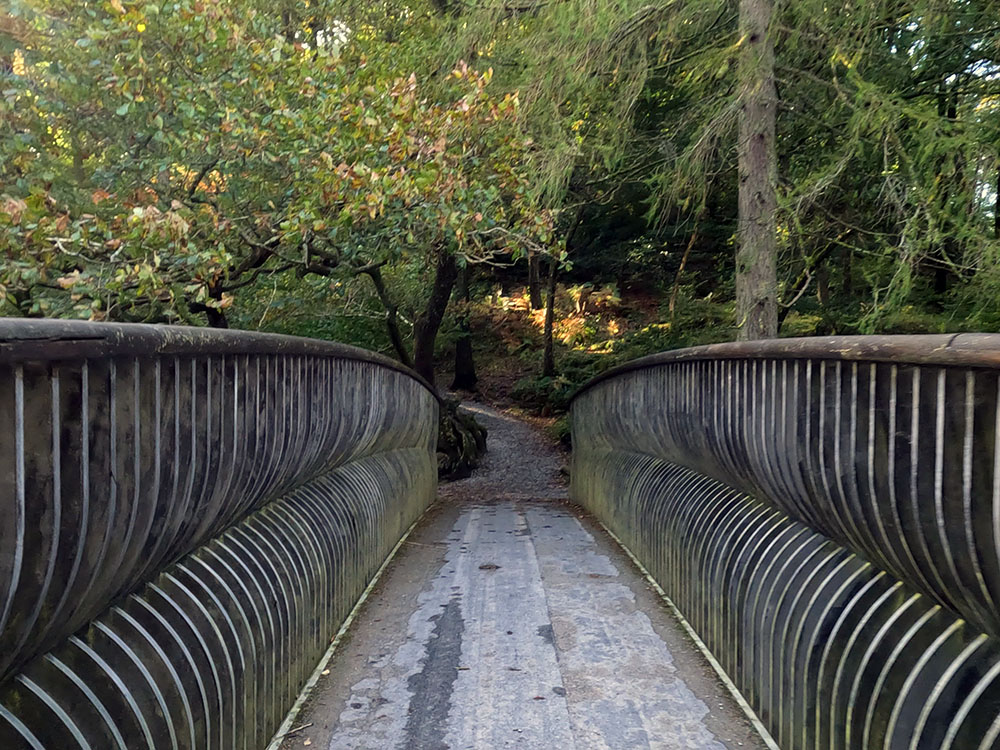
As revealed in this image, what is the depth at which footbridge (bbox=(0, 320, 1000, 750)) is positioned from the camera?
149 centimetres

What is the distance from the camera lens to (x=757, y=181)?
22.3 ft

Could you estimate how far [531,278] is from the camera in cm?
2195

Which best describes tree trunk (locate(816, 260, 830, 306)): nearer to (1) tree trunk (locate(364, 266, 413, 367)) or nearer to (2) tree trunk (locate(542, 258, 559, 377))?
(1) tree trunk (locate(364, 266, 413, 367))

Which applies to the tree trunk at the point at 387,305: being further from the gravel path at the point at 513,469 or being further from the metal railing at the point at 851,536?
the metal railing at the point at 851,536

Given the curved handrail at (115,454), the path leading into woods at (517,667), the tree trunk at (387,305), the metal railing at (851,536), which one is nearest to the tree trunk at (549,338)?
the tree trunk at (387,305)

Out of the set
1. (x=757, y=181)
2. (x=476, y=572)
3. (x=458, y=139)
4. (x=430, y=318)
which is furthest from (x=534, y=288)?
(x=476, y=572)

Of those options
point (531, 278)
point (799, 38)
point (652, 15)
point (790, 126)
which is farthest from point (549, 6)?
point (531, 278)

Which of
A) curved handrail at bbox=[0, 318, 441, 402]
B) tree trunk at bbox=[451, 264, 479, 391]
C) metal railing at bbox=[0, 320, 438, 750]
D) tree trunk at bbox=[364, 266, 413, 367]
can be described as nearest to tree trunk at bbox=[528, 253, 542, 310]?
tree trunk at bbox=[451, 264, 479, 391]

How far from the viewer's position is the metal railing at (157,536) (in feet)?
4.49

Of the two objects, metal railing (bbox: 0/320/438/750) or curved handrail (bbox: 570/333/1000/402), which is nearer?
metal railing (bbox: 0/320/438/750)

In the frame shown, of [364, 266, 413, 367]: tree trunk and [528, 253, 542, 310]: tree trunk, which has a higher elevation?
[528, 253, 542, 310]: tree trunk

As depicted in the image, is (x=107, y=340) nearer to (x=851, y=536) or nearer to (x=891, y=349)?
(x=891, y=349)

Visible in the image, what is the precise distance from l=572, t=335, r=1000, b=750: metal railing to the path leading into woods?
0.27 metres

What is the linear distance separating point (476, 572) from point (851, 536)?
2819mm
